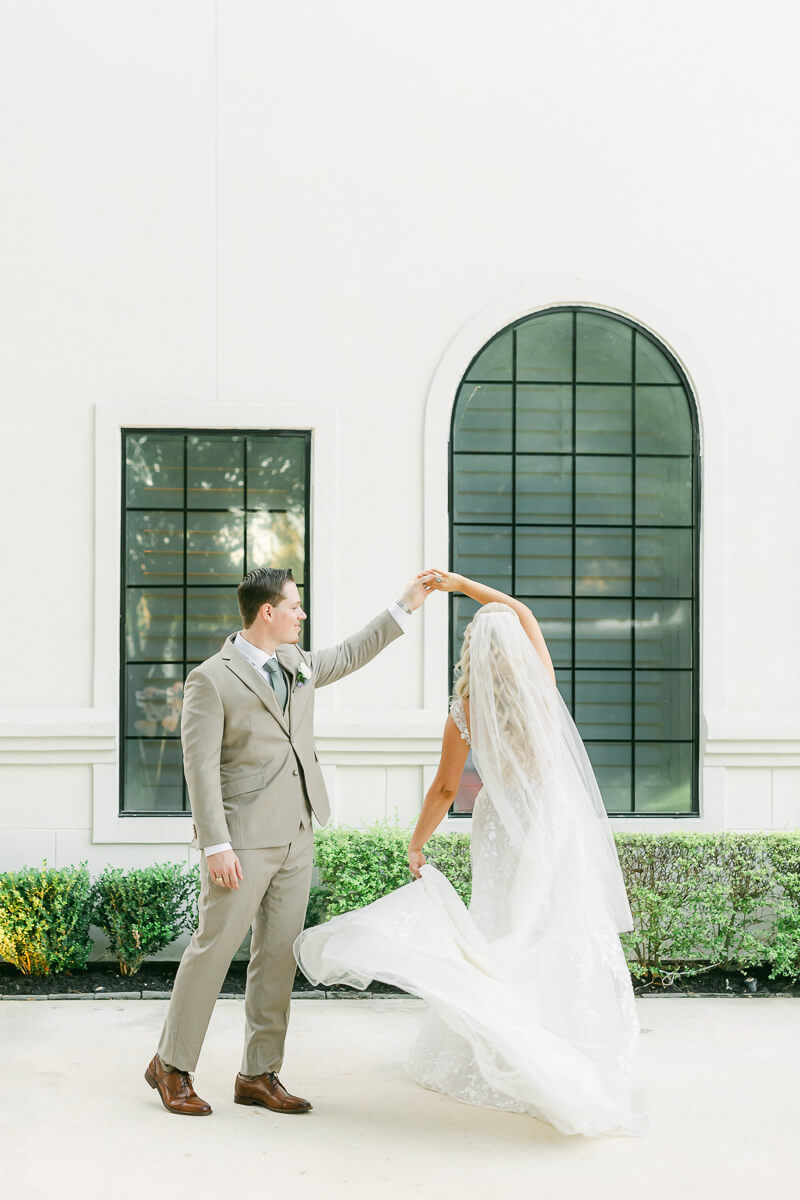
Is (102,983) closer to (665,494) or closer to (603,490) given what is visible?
(603,490)

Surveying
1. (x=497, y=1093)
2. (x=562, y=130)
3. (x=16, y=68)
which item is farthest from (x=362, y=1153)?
(x=16, y=68)

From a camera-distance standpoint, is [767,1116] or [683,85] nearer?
[767,1116]

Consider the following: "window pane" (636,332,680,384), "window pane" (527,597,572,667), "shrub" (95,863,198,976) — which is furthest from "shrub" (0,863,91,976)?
"window pane" (636,332,680,384)

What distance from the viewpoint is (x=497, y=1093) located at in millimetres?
4332

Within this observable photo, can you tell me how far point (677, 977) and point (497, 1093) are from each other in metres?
2.47

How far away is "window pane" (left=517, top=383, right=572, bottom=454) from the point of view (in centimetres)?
718

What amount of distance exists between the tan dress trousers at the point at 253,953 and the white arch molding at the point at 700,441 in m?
2.53

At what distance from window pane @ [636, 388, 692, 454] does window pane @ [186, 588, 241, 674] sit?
2.77m

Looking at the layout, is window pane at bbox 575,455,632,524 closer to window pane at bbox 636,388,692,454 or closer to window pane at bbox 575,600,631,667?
window pane at bbox 636,388,692,454

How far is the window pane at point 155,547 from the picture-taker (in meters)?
7.01

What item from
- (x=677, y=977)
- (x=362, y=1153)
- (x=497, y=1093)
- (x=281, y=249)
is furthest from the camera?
(x=281, y=249)

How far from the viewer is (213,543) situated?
7.07 meters

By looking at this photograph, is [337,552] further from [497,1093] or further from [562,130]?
[497,1093]

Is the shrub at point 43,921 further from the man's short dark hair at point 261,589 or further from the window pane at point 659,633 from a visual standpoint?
the window pane at point 659,633
